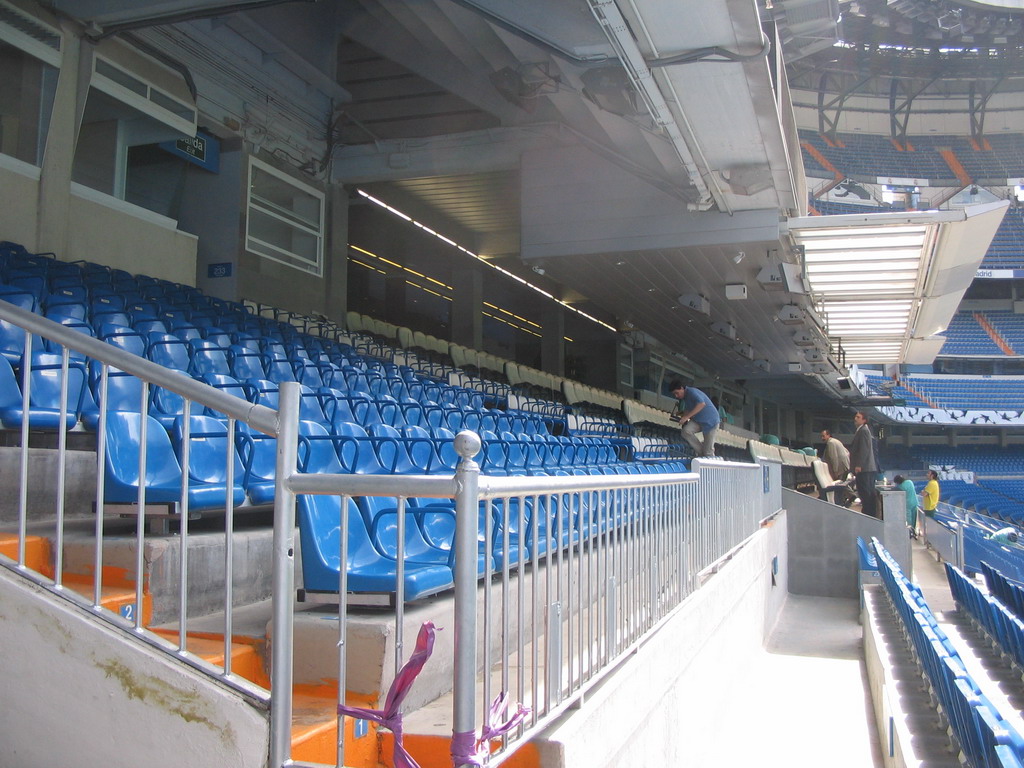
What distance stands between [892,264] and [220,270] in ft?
33.1

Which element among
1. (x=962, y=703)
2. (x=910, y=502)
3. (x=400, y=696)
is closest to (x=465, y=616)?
(x=400, y=696)

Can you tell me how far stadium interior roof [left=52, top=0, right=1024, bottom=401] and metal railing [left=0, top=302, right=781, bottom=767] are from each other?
18.2ft

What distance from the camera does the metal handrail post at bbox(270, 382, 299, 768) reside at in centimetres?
211

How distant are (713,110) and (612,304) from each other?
9780 mm

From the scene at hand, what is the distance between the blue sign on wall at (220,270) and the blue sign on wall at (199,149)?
60.7 inches

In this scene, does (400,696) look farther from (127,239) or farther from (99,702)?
(127,239)

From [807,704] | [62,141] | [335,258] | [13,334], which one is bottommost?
[807,704]

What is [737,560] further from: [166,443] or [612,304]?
[612,304]

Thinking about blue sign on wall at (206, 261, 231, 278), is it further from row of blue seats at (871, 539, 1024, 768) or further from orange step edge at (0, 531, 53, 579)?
orange step edge at (0, 531, 53, 579)

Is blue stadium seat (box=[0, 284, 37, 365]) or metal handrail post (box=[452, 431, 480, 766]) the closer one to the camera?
metal handrail post (box=[452, 431, 480, 766])

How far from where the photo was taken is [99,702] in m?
2.36

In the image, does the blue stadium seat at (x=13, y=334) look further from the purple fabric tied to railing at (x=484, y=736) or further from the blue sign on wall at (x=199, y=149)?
the blue sign on wall at (x=199, y=149)

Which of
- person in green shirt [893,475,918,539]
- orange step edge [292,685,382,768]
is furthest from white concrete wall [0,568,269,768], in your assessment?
person in green shirt [893,475,918,539]

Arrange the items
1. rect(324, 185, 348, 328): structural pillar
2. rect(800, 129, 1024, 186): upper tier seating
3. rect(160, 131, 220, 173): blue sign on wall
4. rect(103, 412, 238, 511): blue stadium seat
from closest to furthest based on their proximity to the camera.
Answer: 1. rect(103, 412, 238, 511): blue stadium seat
2. rect(160, 131, 220, 173): blue sign on wall
3. rect(324, 185, 348, 328): structural pillar
4. rect(800, 129, 1024, 186): upper tier seating
